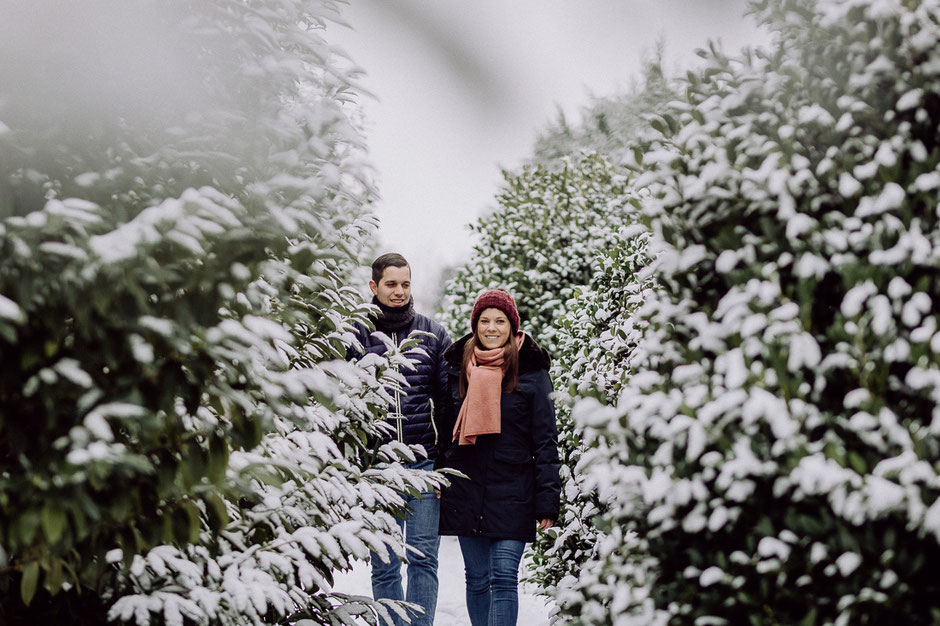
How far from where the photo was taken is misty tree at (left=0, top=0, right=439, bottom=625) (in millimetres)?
1652

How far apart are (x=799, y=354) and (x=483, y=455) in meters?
2.50

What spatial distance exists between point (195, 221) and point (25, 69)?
0.61 m

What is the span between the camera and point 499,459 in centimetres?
398

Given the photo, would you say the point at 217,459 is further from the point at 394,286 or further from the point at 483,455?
the point at 394,286

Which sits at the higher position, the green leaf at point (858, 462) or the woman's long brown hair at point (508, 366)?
the woman's long brown hair at point (508, 366)

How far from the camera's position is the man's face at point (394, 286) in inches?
172

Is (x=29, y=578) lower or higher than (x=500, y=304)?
lower

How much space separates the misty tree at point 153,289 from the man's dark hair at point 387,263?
6.01 ft

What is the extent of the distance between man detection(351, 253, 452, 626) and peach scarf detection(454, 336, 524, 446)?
12.7 inches

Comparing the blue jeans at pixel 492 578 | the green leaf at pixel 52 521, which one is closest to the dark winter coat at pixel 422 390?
the blue jeans at pixel 492 578

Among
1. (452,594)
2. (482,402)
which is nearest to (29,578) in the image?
(482,402)

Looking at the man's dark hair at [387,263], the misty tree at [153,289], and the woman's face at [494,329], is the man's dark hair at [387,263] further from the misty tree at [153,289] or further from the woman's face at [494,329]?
the misty tree at [153,289]

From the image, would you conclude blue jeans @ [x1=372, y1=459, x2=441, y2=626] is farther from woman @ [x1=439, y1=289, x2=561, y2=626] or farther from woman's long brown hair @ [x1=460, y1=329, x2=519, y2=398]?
woman's long brown hair @ [x1=460, y1=329, x2=519, y2=398]

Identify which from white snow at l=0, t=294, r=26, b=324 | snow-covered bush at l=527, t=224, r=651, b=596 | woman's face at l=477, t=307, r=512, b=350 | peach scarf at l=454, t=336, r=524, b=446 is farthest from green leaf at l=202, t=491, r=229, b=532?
woman's face at l=477, t=307, r=512, b=350
